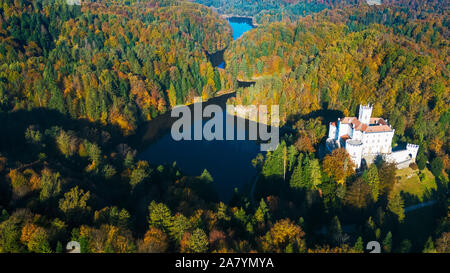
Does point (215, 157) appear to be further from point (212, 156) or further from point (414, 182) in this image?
point (414, 182)

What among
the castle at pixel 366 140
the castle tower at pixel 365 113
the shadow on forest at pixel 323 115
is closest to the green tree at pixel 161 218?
the castle at pixel 366 140

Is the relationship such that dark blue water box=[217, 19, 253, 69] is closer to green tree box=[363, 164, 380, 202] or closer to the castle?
the castle

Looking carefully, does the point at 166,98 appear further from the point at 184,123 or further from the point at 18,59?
the point at 18,59

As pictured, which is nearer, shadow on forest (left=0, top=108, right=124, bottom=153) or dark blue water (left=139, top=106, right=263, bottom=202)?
dark blue water (left=139, top=106, right=263, bottom=202)

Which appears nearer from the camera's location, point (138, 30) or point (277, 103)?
point (277, 103)

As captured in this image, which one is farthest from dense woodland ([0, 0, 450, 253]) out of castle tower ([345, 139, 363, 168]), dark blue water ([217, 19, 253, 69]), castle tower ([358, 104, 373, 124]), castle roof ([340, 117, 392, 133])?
dark blue water ([217, 19, 253, 69])

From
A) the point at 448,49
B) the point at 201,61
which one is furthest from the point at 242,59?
the point at 448,49
